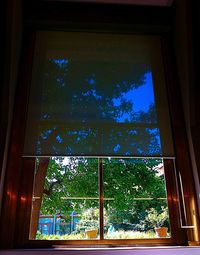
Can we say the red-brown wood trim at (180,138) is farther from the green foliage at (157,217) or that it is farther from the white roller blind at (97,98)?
the green foliage at (157,217)

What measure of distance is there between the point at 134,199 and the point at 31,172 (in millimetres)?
919

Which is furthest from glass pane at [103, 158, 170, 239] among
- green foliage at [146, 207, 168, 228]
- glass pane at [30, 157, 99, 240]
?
glass pane at [30, 157, 99, 240]

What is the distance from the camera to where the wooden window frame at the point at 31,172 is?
6.83 ft

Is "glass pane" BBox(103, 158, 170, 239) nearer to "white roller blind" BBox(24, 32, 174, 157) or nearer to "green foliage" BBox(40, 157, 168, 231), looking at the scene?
"green foliage" BBox(40, 157, 168, 231)

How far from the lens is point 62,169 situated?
2330 mm

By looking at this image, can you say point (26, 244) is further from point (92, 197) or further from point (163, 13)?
point (163, 13)

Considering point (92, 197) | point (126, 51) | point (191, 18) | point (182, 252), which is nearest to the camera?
point (182, 252)

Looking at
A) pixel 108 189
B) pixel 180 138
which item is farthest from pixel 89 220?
pixel 180 138

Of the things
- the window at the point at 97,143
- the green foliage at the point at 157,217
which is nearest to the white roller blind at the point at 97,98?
the window at the point at 97,143

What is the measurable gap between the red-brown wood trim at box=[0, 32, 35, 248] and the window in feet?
0.24

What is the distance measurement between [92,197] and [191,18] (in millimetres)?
1844

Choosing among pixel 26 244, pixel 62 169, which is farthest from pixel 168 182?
pixel 26 244

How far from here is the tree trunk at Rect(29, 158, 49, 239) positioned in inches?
83.9

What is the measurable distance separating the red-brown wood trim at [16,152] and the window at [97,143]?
0.07m
